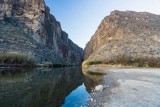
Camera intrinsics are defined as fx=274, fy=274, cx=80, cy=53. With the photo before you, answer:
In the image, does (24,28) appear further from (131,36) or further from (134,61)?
(134,61)

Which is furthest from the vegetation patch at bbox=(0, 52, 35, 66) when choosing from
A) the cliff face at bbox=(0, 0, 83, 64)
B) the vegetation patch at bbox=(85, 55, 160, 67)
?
the vegetation patch at bbox=(85, 55, 160, 67)

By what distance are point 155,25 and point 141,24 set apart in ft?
19.5

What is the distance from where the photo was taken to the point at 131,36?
110 m

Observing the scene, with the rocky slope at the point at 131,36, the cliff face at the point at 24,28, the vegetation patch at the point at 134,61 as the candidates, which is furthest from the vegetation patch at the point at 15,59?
the vegetation patch at the point at 134,61

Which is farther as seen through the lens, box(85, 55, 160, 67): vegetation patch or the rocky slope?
the rocky slope

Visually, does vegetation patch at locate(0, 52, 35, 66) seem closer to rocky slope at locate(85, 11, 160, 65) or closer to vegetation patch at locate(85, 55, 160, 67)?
rocky slope at locate(85, 11, 160, 65)

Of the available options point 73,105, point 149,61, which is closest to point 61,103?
point 73,105

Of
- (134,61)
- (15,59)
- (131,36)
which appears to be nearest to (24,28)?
(15,59)

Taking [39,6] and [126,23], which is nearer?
[126,23]

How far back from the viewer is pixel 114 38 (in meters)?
121

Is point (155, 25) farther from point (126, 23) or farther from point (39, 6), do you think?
point (39, 6)

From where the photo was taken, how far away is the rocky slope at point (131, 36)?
95781 millimetres

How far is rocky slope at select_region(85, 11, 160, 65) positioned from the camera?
3771 inches

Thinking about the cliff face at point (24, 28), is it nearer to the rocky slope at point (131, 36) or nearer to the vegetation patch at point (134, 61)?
the rocky slope at point (131, 36)
